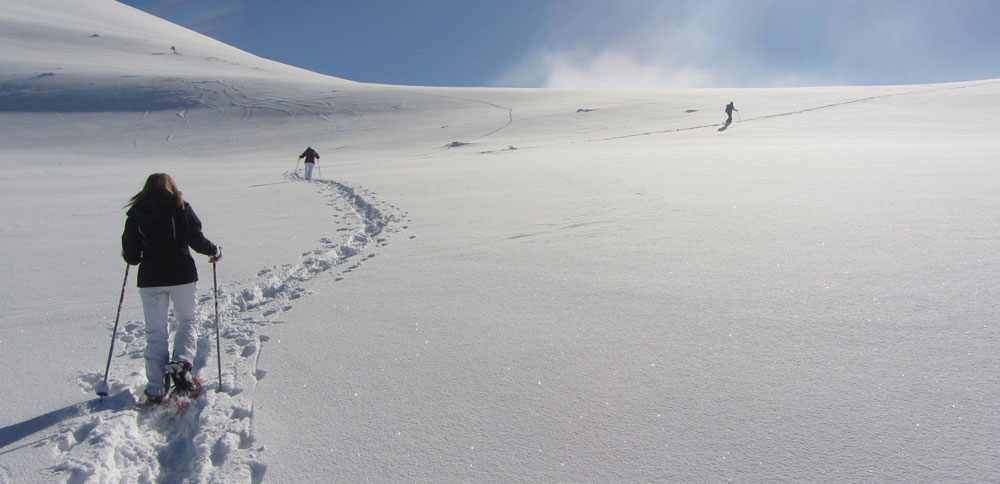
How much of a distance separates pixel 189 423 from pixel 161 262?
3.45ft

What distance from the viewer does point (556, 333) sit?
13.9ft

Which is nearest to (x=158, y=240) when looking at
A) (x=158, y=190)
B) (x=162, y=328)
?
(x=158, y=190)

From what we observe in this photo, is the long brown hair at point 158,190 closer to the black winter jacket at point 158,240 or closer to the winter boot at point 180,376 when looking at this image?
the black winter jacket at point 158,240

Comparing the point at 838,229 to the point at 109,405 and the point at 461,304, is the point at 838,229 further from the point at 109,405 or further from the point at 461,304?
the point at 109,405

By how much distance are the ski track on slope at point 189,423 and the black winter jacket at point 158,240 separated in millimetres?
760

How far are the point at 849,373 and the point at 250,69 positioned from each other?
210 ft

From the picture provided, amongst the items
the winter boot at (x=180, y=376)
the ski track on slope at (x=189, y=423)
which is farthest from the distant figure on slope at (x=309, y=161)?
the winter boot at (x=180, y=376)

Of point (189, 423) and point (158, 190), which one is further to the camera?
point (158, 190)

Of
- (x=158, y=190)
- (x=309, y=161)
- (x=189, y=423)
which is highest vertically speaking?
(x=309, y=161)

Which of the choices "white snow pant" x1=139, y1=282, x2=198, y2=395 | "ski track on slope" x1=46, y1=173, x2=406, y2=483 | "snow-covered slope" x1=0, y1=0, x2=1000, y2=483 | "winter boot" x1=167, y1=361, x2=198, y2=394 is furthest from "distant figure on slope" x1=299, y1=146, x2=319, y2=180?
"winter boot" x1=167, y1=361, x2=198, y2=394

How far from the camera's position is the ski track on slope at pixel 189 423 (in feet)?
9.64

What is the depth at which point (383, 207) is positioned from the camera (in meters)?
10.4

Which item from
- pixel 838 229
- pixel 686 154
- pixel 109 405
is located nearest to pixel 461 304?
pixel 109 405

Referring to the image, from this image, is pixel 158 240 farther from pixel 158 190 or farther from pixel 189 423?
pixel 189 423
